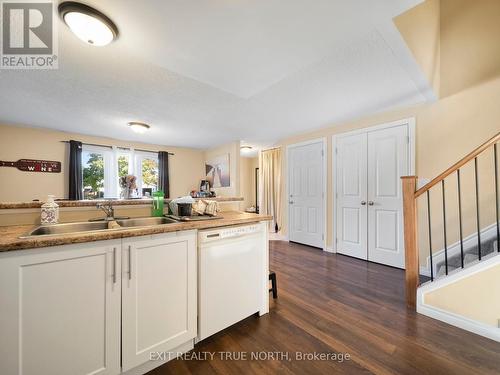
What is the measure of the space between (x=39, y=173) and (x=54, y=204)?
360cm

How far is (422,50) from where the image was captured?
1.91 m

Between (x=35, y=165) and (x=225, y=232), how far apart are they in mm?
4499

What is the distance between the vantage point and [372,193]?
10.0 feet

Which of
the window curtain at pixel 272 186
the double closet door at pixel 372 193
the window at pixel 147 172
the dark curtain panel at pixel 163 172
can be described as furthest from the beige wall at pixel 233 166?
the double closet door at pixel 372 193

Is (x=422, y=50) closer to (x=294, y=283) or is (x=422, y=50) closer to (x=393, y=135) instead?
(x=393, y=135)

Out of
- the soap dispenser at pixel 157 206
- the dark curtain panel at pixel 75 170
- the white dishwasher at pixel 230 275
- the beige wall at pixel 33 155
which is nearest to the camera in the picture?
the white dishwasher at pixel 230 275

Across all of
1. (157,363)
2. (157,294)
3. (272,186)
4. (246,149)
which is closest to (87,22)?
(157,294)

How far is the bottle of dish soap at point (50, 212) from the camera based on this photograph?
1331 mm

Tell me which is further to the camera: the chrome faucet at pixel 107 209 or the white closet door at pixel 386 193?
the white closet door at pixel 386 193

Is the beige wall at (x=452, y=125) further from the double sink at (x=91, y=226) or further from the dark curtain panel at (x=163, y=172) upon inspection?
the dark curtain panel at (x=163, y=172)

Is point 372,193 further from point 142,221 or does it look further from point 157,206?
point 142,221

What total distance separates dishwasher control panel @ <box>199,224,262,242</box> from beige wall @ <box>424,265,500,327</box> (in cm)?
174

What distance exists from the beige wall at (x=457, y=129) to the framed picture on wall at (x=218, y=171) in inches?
138

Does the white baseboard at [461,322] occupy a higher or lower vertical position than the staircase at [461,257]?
lower
